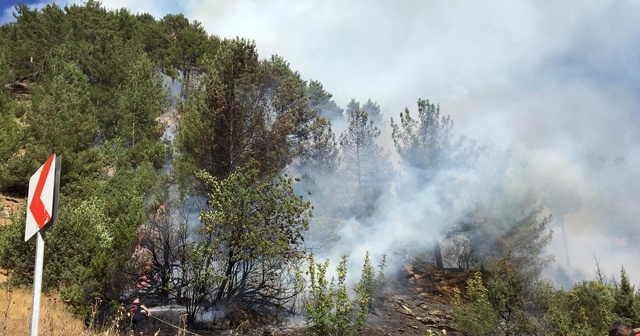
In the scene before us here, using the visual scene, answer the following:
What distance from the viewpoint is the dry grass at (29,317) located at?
7504 mm

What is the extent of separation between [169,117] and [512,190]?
2393 cm

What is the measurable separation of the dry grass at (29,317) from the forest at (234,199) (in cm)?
45

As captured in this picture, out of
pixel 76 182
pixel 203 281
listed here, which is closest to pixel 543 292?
pixel 203 281

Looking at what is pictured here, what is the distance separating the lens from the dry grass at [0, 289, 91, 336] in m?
7.50

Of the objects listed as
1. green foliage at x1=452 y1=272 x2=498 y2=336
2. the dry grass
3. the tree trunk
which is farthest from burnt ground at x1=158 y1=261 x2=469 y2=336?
the dry grass

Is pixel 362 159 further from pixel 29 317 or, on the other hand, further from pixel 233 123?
pixel 29 317

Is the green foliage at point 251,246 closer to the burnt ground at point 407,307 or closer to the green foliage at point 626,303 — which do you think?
the burnt ground at point 407,307

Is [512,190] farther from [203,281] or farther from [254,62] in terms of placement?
[203,281]

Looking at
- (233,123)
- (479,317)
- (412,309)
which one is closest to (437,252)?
(412,309)

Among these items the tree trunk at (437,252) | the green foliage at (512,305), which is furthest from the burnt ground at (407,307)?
the green foliage at (512,305)

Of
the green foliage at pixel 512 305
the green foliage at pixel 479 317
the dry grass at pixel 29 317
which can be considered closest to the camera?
the dry grass at pixel 29 317

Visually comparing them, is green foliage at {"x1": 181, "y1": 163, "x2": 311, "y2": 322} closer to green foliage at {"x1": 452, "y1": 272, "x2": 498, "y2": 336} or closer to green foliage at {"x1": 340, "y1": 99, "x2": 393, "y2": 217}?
green foliage at {"x1": 452, "y1": 272, "x2": 498, "y2": 336}

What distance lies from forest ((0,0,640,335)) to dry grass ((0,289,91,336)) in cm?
45

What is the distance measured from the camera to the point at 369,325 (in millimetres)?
16953
